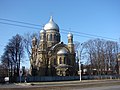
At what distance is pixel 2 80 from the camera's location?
51156 millimetres

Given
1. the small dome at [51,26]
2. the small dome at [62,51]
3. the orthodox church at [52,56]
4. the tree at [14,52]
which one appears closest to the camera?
the tree at [14,52]

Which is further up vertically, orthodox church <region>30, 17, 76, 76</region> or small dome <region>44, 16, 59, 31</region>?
small dome <region>44, 16, 59, 31</region>

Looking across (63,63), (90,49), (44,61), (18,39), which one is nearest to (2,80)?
(18,39)

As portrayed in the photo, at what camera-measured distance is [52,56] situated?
7875 cm

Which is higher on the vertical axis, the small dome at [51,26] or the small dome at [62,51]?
the small dome at [51,26]

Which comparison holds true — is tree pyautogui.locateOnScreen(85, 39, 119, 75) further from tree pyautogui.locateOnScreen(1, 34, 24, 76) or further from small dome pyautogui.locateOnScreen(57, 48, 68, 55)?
tree pyautogui.locateOnScreen(1, 34, 24, 76)

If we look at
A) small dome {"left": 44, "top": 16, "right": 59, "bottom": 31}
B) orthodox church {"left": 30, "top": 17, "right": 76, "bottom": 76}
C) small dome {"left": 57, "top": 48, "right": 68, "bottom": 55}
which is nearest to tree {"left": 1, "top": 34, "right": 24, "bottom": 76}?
orthodox church {"left": 30, "top": 17, "right": 76, "bottom": 76}

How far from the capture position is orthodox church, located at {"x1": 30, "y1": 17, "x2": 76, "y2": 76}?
242 feet

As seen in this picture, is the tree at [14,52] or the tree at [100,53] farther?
the tree at [100,53]

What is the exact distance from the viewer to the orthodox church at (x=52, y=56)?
73.8m

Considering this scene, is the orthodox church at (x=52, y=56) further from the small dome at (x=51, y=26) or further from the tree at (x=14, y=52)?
the tree at (x=14, y=52)

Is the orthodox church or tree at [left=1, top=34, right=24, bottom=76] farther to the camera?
the orthodox church

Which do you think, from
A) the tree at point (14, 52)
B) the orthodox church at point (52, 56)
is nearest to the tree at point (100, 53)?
the orthodox church at point (52, 56)

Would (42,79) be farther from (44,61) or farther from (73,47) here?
(73,47)
